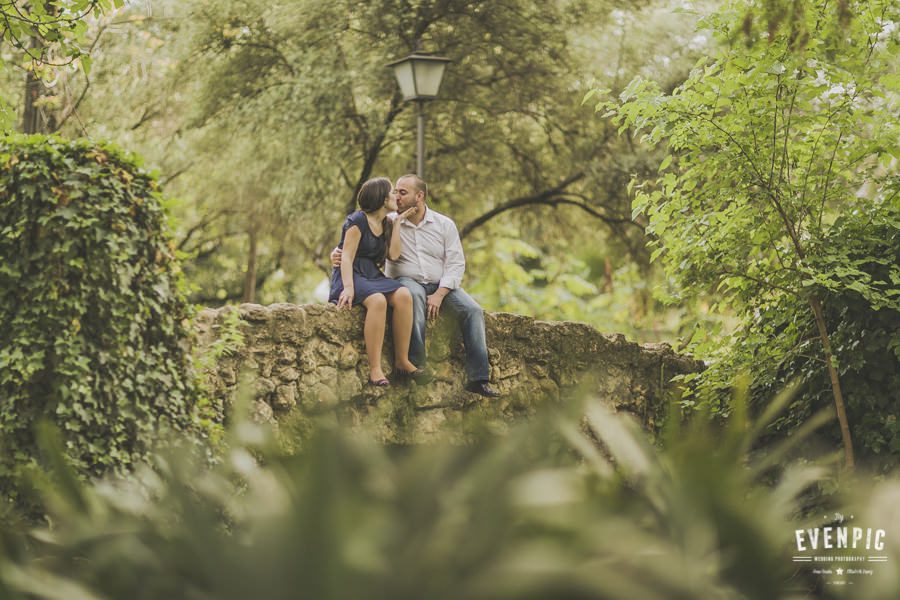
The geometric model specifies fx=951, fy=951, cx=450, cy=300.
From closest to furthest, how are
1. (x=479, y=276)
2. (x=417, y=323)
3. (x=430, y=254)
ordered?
(x=417, y=323), (x=430, y=254), (x=479, y=276)

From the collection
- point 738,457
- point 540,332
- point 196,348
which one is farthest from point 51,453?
point 540,332

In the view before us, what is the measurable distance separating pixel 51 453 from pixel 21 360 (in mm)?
3442

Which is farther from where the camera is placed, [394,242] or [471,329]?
[471,329]

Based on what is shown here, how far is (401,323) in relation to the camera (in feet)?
20.9

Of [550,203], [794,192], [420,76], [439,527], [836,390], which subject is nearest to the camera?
[439,527]

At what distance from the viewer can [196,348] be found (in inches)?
206

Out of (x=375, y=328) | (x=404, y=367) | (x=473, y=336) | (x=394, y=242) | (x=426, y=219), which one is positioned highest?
(x=426, y=219)

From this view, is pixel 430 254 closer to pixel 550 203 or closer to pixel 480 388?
pixel 480 388

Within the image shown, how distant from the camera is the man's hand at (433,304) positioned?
6.62 m

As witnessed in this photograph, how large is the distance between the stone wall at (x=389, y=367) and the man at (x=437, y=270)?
0.57 ft

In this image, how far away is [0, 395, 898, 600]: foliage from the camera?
81 centimetres

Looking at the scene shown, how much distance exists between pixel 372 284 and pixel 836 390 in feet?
9.69

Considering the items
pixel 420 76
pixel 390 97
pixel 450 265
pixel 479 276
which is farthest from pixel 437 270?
pixel 479 276

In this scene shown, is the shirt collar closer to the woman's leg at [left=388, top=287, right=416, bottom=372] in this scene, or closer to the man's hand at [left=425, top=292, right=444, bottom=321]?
the man's hand at [left=425, top=292, right=444, bottom=321]
